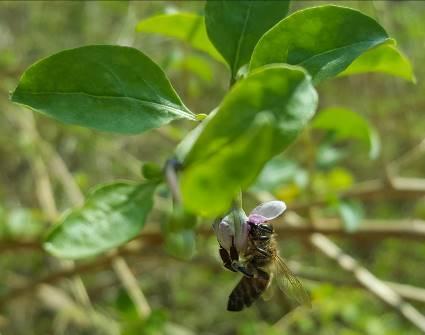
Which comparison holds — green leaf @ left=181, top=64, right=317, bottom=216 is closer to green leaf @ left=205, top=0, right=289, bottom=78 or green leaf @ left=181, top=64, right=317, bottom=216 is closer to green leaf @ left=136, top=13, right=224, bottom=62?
green leaf @ left=205, top=0, right=289, bottom=78

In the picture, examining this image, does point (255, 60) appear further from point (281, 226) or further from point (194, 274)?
point (194, 274)

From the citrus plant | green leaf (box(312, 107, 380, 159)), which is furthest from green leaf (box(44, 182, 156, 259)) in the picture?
green leaf (box(312, 107, 380, 159))

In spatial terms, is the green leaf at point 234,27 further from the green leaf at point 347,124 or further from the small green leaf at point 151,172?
the green leaf at point 347,124

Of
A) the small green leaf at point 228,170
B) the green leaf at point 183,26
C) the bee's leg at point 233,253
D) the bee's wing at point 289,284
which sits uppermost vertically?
the small green leaf at point 228,170

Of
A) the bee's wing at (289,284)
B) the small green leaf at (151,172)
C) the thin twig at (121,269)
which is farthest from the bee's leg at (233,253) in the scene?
the thin twig at (121,269)

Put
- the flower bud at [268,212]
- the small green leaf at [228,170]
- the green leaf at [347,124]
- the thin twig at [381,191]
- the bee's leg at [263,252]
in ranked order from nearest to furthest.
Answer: the small green leaf at [228,170], the flower bud at [268,212], the bee's leg at [263,252], the green leaf at [347,124], the thin twig at [381,191]

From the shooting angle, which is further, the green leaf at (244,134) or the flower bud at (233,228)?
the flower bud at (233,228)
